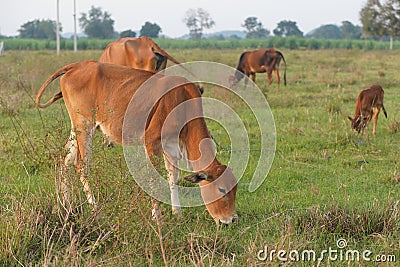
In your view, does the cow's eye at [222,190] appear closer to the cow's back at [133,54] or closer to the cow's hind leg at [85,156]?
the cow's hind leg at [85,156]

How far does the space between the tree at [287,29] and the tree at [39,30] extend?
127 ft

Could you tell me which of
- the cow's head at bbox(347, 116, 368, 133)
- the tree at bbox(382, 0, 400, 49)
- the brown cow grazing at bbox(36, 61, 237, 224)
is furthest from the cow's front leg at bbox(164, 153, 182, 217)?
the tree at bbox(382, 0, 400, 49)

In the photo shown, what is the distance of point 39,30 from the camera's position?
91250 millimetres

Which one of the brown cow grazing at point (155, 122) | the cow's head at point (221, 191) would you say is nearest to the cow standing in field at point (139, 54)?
the brown cow grazing at point (155, 122)

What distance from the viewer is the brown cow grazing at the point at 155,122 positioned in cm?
489

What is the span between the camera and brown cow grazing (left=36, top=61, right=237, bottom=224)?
4.89 metres

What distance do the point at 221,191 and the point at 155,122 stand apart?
0.93 meters

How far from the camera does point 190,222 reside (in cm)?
514

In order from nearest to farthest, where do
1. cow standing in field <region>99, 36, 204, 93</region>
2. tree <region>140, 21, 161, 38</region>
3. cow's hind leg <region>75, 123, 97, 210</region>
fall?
1. cow's hind leg <region>75, 123, 97, 210</region>
2. cow standing in field <region>99, 36, 204, 93</region>
3. tree <region>140, 21, 161, 38</region>

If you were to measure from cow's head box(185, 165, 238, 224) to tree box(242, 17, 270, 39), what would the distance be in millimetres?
102214

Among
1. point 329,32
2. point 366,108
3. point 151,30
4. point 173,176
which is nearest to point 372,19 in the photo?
point 366,108

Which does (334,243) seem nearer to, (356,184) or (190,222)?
(190,222)

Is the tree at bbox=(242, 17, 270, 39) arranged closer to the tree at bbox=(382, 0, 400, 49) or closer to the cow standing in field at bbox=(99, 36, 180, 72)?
the tree at bbox=(382, 0, 400, 49)

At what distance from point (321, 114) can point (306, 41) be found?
45.0m
